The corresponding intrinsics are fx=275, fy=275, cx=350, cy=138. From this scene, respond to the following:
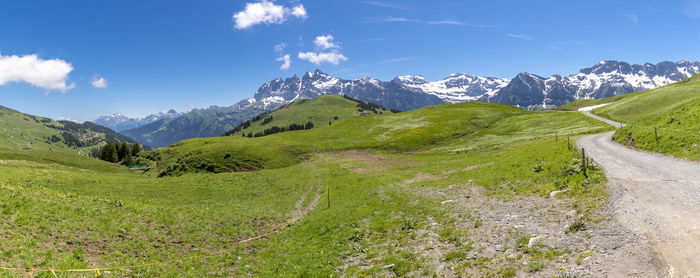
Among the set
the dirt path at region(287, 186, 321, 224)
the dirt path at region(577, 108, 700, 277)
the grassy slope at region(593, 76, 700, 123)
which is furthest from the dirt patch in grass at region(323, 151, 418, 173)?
the grassy slope at region(593, 76, 700, 123)

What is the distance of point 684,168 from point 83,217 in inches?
1915

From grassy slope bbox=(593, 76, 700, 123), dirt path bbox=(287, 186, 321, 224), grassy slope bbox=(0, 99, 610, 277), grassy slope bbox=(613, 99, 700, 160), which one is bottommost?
dirt path bbox=(287, 186, 321, 224)

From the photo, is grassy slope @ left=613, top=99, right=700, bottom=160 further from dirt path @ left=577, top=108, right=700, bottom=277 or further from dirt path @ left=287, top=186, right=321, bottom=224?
dirt path @ left=287, top=186, right=321, bottom=224

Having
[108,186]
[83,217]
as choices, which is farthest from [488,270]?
[108,186]


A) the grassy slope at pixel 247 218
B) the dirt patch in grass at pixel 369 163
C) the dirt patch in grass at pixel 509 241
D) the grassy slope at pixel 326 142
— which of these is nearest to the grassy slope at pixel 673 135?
the grassy slope at pixel 247 218

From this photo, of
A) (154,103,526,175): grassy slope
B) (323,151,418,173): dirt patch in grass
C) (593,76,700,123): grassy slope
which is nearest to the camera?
(323,151,418,173): dirt patch in grass

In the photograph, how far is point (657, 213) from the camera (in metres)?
15.3

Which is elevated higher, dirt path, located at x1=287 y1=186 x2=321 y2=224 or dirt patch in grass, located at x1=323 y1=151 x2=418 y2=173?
dirt patch in grass, located at x1=323 y1=151 x2=418 y2=173

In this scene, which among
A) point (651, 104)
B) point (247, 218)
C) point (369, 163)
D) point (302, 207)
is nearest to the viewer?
point (247, 218)

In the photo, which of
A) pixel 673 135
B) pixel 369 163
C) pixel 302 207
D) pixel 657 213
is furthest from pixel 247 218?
pixel 673 135

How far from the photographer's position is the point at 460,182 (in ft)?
113

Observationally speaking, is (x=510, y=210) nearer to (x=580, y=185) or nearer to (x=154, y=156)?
(x=580, y=185)

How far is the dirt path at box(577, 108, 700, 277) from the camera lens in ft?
36.3

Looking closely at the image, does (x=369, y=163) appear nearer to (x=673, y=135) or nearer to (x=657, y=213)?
(x=673, y=135)
